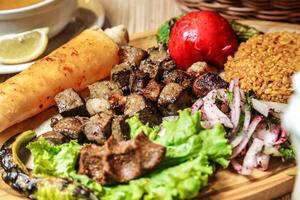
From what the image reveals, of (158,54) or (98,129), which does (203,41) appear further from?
(98,129)

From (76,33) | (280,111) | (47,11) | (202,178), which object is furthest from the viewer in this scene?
(76,33)

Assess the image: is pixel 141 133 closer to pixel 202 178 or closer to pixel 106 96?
pixel 202 178

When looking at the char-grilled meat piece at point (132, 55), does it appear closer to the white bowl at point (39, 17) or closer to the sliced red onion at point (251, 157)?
the white bowl at point (39, 17)

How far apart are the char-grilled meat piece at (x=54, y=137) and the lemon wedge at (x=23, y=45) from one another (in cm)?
73

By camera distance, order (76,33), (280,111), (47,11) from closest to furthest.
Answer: (280,111) < (47,11) < (76,33)

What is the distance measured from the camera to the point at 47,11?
135 inches

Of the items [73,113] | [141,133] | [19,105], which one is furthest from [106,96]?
[141,133]

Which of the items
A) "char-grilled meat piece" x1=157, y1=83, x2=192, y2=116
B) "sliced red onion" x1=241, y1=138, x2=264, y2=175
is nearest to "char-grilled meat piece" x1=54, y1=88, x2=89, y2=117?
"char-grilled meat piece" x1=157, y1=83, x2=192, y2=116

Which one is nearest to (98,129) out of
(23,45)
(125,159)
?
(125,159)

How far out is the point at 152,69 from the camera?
306cm

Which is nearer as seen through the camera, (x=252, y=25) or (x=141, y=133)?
(x=141, y=133)

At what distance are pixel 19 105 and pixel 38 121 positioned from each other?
0.41 ft

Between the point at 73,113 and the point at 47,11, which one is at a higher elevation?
the point at 47,11

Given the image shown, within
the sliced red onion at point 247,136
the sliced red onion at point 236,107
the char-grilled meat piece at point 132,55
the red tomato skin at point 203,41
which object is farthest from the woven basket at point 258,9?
the sliced red onion at point 247,136
